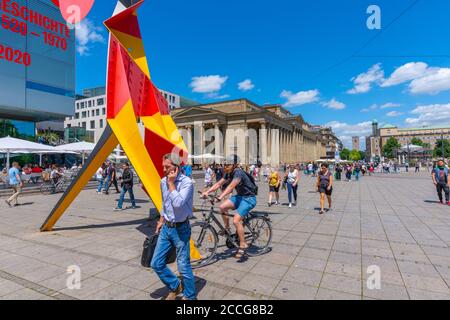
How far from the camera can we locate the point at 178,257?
125 inches

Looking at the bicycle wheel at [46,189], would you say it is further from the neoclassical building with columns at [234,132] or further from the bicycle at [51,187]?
the neoclassical building with columns at [234,132]

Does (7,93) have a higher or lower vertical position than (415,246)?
higher

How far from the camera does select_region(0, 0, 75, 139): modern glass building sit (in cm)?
3294

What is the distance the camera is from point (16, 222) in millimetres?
8188

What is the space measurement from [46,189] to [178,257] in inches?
656

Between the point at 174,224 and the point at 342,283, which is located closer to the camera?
the point at 174,224

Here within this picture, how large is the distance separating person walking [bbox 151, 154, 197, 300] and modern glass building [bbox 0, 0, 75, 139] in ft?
138

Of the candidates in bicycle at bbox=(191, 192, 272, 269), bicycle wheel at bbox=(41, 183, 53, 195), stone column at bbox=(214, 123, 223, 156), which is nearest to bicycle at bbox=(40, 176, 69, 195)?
bicycle wheel at bbox=(41, 183, 53, 195)

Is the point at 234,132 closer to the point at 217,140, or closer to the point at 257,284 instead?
the point at 217,140

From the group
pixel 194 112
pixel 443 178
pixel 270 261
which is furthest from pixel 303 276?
pixel 194 112

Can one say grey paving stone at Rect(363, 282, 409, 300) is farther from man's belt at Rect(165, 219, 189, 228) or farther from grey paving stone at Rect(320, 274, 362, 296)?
man's belt at Rect(165, 219, 189, 228)
